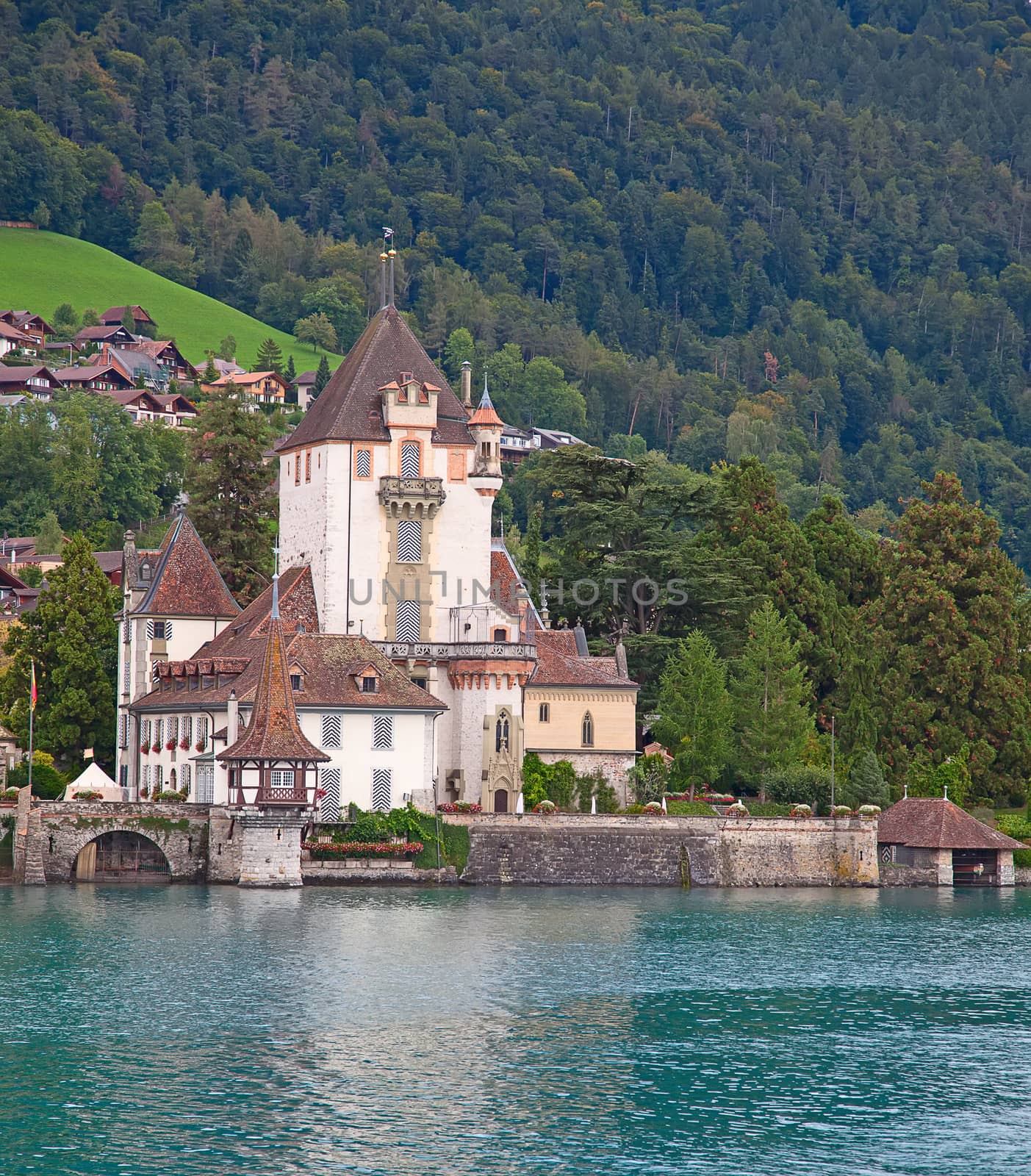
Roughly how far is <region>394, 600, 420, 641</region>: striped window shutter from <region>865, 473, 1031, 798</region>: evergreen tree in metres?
22.1

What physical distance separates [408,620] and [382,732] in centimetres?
893

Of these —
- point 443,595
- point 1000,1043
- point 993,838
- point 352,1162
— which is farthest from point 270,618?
point 352,1162

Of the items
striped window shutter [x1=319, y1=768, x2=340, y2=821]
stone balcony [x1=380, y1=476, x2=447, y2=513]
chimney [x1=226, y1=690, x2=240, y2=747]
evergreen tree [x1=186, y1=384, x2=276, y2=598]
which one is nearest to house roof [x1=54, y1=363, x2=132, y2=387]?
evergreen tree [x1=186, y1=384, x2=276, y2=598]

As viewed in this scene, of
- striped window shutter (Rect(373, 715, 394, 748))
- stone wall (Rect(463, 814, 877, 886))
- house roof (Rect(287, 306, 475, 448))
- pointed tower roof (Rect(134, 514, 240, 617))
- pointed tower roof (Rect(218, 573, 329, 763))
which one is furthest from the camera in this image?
house roof (Rect(287, 306, 475, 448))

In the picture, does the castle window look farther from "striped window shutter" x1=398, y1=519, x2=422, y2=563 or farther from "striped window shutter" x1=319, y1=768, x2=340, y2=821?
"striped window shutter" x1=319, y1=768, x2=340, y2=821

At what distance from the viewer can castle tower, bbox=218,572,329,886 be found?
80.6 metres

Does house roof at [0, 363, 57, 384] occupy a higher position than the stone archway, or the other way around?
house roof at [0, 363, 57, 384]

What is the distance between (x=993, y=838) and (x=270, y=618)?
30.5 m

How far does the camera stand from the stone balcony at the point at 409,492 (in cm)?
9494

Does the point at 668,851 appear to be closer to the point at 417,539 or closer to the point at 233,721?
the point at 233,721

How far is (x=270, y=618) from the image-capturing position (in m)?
87.2

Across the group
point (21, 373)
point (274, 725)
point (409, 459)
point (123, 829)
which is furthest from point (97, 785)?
point (21, 373)

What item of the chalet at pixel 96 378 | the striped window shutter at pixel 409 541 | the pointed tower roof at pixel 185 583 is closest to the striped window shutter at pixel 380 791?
the striped window shutter at pixel 409 541

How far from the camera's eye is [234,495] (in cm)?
11562
